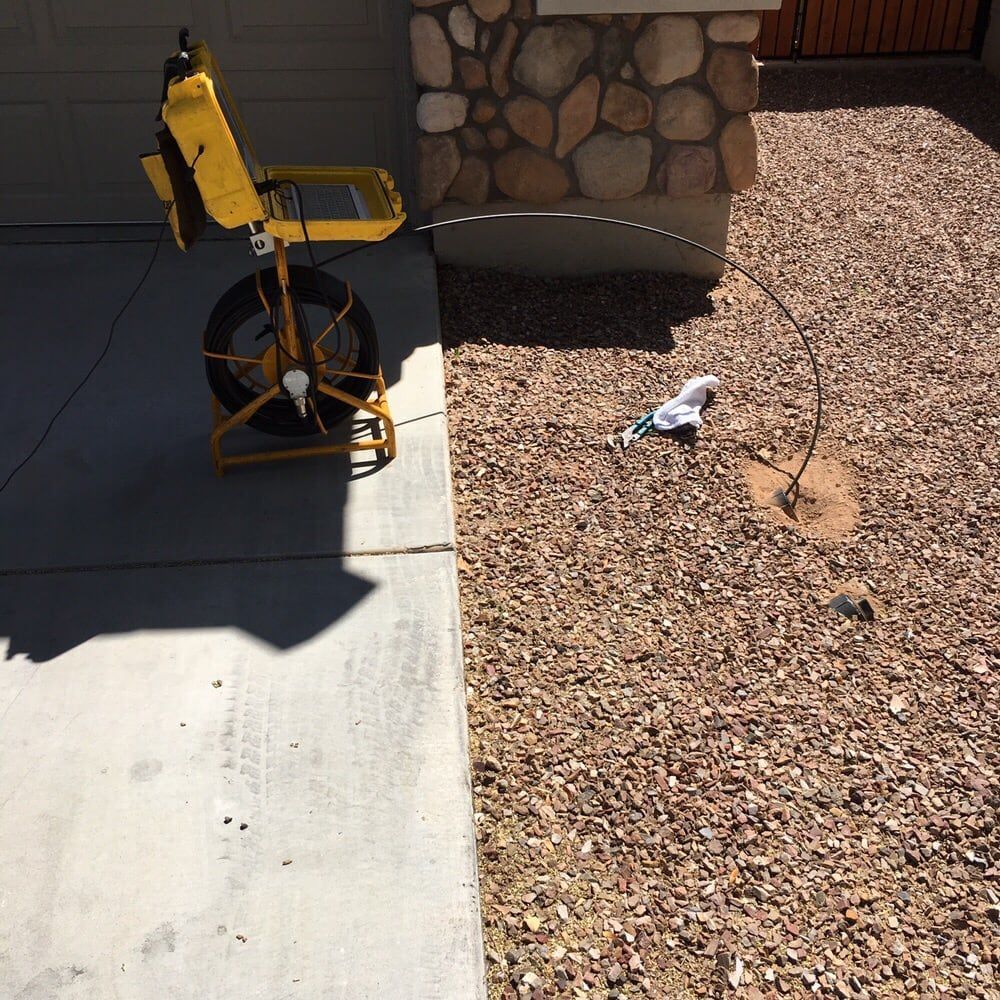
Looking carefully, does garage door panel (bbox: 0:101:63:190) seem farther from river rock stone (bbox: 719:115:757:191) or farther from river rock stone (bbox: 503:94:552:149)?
river rock stone (bbox: 719:115:757:191)

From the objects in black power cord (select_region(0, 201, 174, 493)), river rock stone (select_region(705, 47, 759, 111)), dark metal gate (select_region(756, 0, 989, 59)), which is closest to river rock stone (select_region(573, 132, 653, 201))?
river rock stone (select_region(705, 47, 759, 111))

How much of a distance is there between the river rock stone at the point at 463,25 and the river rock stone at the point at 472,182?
56cm

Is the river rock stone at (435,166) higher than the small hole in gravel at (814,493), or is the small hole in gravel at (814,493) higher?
the river rock stone at (435,166)

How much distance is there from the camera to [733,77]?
558 centimetres

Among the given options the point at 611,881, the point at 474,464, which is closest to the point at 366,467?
the point at 474,464

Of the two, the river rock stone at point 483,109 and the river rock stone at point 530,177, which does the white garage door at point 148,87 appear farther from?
the river rock stone at point 530,177

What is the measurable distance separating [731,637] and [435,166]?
10.3 ft

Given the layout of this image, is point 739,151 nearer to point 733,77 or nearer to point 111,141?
point 733,77

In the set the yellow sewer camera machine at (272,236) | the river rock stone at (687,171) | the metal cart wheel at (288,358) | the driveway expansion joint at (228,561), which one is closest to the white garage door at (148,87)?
the river rock stone at (687,171)

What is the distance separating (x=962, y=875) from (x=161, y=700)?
226 centimetres

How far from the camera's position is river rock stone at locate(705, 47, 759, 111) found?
5547mm

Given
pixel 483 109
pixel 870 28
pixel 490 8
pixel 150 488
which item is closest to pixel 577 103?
pixel 483 109

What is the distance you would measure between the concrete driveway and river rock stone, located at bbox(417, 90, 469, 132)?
138 centimetres

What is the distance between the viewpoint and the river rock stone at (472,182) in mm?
5715
